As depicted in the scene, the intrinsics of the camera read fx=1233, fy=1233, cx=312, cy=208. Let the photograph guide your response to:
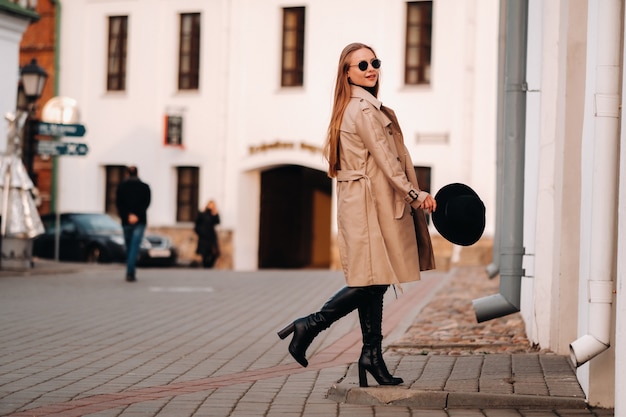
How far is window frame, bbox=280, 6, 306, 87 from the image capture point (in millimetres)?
33281

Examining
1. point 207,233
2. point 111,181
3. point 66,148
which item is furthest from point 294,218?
point 66,148

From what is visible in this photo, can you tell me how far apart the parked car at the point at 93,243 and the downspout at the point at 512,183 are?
65.3ft

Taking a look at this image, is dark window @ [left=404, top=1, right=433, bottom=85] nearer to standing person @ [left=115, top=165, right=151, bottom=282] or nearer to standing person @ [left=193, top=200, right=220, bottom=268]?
standing person @ [left=193, top=200, right=220, bottom=268]

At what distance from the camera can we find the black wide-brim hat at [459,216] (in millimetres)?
6738

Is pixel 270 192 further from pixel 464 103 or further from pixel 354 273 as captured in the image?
pixel 354 273

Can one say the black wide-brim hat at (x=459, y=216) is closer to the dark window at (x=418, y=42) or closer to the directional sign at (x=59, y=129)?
the directional sign at (x=59, y=129)

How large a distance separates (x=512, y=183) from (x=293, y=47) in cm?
2528

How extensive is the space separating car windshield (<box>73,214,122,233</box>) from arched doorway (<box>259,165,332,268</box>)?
608 cm

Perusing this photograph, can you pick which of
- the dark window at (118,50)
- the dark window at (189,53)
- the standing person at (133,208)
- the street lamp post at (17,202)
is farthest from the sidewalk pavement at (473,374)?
the dark window at (118,50)

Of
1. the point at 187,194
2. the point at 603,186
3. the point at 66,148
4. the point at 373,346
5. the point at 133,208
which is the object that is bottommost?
the point at 373,346

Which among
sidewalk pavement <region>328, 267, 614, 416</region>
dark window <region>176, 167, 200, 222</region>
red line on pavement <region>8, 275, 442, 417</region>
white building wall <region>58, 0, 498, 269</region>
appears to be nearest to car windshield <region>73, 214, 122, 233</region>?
white building wall <region>58, 0, 498, 269</region>

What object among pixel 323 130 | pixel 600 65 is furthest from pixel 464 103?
pixel 600 65

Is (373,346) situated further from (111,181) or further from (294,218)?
(294,218)

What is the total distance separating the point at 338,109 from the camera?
22.5ft
